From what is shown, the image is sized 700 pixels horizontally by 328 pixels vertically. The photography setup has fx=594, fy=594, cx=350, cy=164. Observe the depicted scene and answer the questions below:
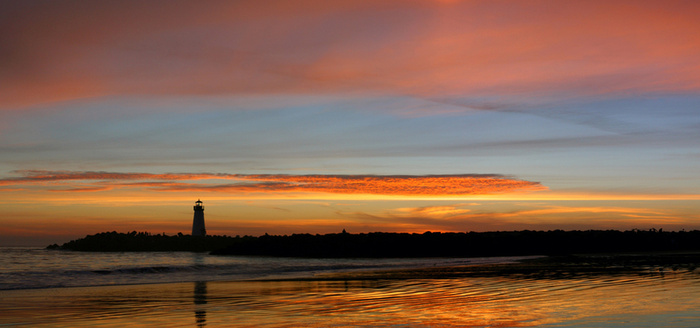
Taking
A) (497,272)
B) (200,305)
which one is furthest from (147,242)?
(200,305)

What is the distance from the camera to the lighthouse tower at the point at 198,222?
84.3 metres

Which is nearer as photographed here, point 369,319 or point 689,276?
point 369,319

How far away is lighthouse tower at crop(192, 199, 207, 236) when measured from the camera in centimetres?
8431

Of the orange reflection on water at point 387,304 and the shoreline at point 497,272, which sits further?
the shoreline at point 497,272

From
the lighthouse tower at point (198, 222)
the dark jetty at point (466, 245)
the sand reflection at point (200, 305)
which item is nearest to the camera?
the sand reflection at point (200, 305)

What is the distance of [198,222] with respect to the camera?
87.4 metres

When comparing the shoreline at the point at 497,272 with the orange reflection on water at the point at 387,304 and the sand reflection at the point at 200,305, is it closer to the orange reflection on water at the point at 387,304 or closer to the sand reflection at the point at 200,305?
the orange reflection on water at the point at 387,304

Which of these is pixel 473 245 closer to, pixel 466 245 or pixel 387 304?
pixel 466 245

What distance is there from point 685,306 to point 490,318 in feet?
13.5

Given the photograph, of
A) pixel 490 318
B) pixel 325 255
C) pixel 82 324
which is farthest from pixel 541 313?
pixel 325 255

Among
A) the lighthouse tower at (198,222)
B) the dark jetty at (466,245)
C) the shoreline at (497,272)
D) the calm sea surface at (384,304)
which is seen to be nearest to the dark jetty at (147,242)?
the lighthouse tower at (198,222)

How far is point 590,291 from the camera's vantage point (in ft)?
51.3

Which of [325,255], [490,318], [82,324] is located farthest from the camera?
[325,255]

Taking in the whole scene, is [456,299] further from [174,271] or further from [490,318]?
[174,271]
